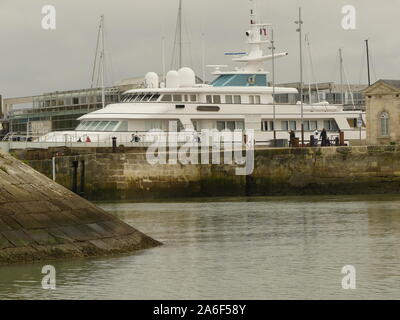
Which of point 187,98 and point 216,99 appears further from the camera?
point 216,99

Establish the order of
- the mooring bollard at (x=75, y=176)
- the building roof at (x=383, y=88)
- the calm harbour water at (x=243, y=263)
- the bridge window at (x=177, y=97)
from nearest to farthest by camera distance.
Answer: the calm harbour water at (x=243, y=263), the mooring bollard at (x=75, y=176), the building roof at (x=383, y=88), the bridge window at (x=177, y=97)

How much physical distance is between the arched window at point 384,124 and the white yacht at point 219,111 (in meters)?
5.75

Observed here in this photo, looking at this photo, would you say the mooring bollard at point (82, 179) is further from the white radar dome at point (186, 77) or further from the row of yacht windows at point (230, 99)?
the white radar dome at point (186, 77)

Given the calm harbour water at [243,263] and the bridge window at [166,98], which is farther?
the bridge window at [166,98]

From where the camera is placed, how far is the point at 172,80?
68.0 metres

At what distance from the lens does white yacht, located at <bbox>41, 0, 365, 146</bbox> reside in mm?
63188

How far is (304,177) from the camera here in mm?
52500

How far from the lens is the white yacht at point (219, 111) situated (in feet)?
207

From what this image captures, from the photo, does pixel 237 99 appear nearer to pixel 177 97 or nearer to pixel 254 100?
pixel 254 100

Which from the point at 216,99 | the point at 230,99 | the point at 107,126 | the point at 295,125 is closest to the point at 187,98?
the point at 216,99

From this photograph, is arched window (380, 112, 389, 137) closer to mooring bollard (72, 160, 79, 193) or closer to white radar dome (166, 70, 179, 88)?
white radar dome (166, 70, 179, 88)

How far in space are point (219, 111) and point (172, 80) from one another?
3670 millimetres

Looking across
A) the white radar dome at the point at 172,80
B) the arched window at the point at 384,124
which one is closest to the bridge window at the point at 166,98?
the white radar dome at the point at 172,80
